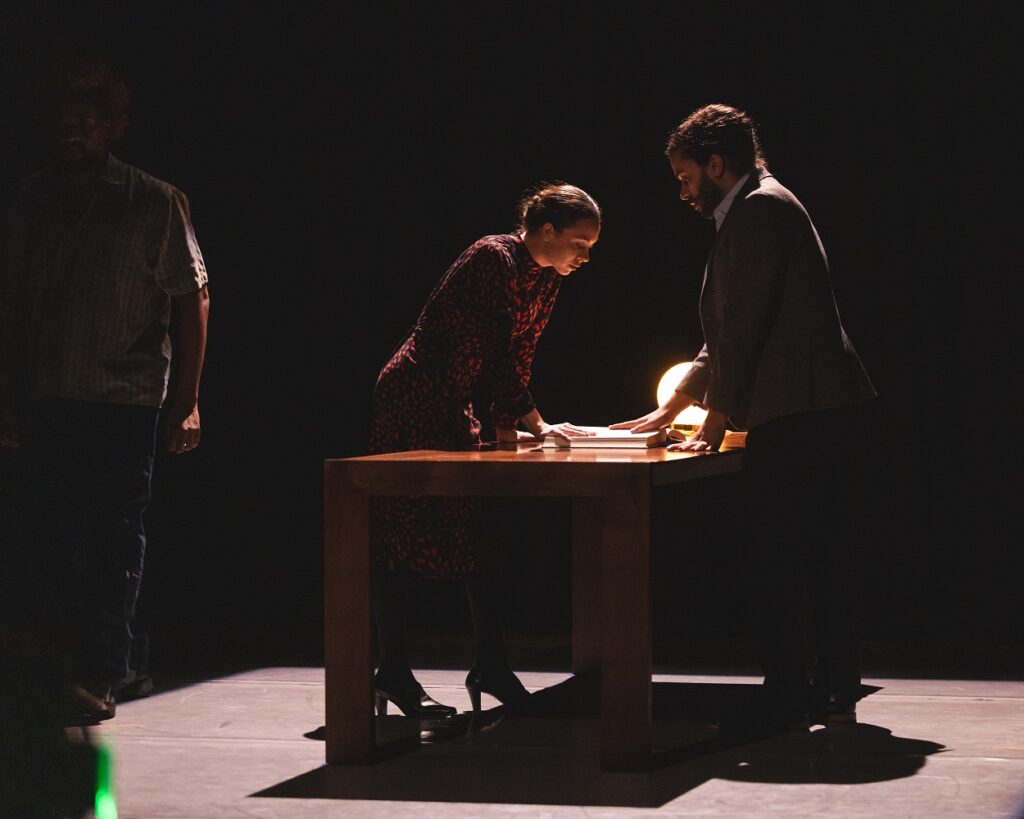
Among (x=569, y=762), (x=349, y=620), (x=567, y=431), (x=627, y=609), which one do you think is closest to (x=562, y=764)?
(x=569, y=762)

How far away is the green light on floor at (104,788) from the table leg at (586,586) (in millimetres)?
1632

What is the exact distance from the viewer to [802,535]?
13.1ft

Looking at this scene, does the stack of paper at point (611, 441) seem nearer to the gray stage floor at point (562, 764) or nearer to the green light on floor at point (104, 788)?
the gray stage floor at point (562, 764)

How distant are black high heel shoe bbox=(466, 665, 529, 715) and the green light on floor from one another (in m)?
0.92

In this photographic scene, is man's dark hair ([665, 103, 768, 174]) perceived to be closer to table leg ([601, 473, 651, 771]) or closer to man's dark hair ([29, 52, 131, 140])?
table leg ([601, 473, 651, 771])

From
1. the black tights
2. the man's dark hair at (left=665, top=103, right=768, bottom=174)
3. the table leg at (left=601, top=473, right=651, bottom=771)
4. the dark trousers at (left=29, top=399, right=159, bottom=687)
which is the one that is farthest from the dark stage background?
the table leg at (left=601, top=473, right=651, bottom=771)

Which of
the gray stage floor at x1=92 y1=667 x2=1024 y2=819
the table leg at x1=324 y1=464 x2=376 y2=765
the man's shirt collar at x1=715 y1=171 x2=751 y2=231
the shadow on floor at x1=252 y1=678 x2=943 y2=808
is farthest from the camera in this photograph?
the man's shirt collar at x1=715 y1=171 x2=751 y2=231

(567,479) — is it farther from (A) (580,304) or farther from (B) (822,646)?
(A) (580,304)

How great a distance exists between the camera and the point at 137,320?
441 cm

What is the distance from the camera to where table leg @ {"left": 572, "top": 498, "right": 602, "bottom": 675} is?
501 cm

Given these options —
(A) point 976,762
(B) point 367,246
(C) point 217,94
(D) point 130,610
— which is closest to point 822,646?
(A) point 976,762

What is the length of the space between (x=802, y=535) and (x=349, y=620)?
3.60ft

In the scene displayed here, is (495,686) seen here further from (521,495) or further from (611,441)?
(521,495)

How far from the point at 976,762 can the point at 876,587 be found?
6.00 ft
